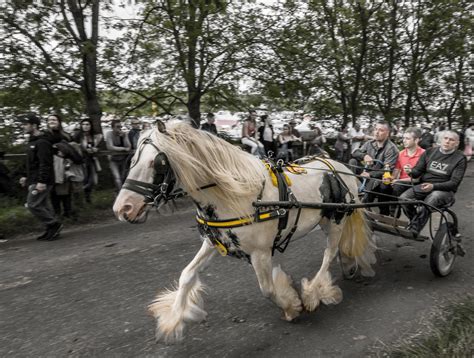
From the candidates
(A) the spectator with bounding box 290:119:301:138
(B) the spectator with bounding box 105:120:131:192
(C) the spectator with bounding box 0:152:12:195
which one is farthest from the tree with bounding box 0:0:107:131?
(A) the spectator with bounding box 290:119:301:138

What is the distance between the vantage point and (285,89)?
11.4m

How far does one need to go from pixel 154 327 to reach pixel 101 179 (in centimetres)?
656

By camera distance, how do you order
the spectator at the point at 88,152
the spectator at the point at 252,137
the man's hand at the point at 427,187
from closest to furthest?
1. the man's hand at the point at 427,187
2. the spectator at the point at 88,152
3. the spectator at the point at 252,137

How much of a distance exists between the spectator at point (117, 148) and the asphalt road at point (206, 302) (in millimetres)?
2843

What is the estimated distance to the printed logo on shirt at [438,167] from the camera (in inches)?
185

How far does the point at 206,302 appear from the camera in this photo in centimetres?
405

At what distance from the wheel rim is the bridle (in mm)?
3182

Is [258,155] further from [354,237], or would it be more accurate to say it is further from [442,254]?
[442,254]

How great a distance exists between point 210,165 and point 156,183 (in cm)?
44

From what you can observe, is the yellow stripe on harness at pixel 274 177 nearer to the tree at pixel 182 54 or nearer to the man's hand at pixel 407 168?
the man's hand at pixel 407 168

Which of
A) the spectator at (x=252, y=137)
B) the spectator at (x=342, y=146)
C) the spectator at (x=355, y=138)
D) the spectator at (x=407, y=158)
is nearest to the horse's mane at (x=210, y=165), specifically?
the spectator at (x=407, y=158)

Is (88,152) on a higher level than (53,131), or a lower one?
lower

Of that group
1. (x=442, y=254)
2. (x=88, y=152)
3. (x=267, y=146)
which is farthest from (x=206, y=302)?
(x=267, y=146)

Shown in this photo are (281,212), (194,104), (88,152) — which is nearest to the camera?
(281,212)
